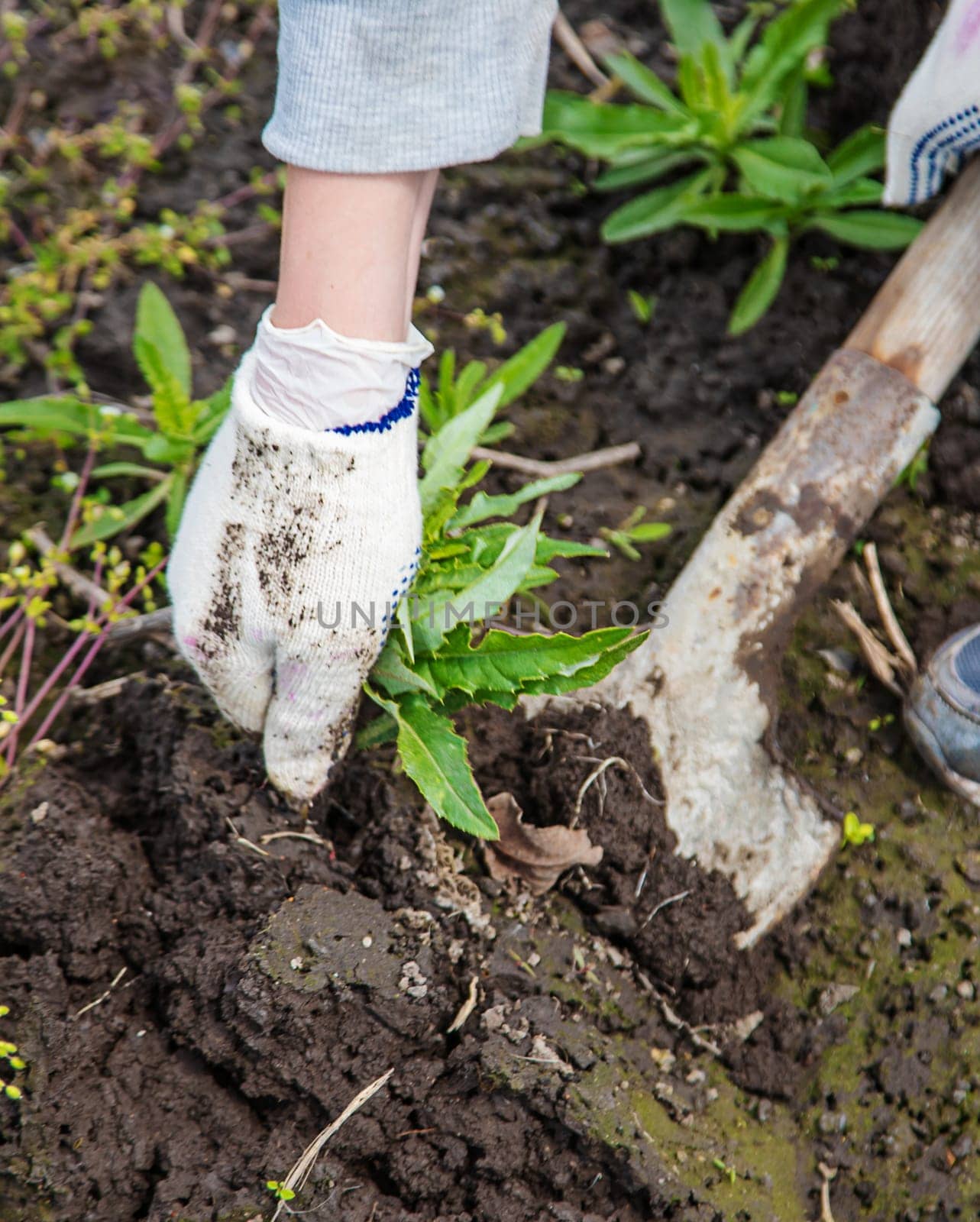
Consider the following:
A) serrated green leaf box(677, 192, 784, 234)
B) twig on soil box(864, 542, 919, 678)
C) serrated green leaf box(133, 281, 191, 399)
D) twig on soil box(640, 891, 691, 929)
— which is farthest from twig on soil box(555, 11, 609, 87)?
twig on soil box(640, 891, 691, 929)

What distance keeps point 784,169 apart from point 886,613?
1175 millimetres

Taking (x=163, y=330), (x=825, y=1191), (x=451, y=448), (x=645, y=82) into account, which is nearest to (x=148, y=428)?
(x=163, y=330)

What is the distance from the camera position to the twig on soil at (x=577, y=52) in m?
3.23

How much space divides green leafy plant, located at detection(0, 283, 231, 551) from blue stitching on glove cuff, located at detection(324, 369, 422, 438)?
576 millimetres

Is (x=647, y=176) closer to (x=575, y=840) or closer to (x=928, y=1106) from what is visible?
(x=575, y=840)

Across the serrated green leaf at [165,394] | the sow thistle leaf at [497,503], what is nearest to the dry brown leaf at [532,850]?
the sow thistle leaf at [497,503]

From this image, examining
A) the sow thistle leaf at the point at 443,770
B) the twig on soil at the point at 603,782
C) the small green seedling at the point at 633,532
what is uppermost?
the small green seedling at the point at 633,532

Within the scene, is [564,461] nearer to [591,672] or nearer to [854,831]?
[591,672]

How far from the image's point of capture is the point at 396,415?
5.90 feet

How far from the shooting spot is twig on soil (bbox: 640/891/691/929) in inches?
81.5

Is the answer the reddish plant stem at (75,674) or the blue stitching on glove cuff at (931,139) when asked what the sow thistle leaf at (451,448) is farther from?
the blue stitching on glove cuff at (931,139)

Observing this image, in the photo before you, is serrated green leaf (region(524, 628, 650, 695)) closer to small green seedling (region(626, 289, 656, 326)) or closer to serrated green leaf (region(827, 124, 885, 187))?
small green seedling (region(626, 289, 656, 326))

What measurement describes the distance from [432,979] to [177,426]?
4.30ft

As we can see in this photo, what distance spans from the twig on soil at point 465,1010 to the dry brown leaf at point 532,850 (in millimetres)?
251
